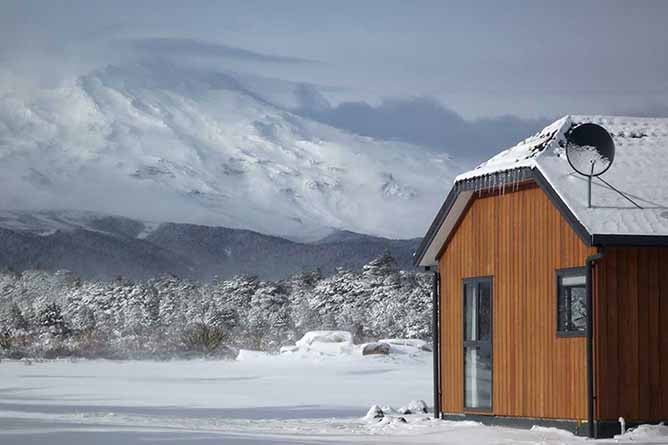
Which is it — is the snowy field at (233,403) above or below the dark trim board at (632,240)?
below

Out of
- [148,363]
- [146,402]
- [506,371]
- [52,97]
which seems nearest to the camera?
[506,371]

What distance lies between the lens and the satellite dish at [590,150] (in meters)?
15.5

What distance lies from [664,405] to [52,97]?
587 feet

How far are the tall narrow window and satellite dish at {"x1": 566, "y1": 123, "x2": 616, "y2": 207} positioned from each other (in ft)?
8.05

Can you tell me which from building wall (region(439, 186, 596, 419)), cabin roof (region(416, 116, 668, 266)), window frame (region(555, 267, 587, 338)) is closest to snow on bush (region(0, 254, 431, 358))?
building wall (region(439, 186, 596, 419))

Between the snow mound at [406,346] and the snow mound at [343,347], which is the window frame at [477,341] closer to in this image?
the snow mound at [343,347]

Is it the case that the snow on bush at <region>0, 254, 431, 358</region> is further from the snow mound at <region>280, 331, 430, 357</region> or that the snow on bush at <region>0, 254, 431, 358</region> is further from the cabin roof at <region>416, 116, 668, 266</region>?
the cabin roof at <region>416, 116, 668, 266</region>

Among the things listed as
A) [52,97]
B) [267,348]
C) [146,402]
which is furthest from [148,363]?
[52,97]

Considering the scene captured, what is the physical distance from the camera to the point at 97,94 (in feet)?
618

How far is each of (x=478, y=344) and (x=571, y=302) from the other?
232 cm

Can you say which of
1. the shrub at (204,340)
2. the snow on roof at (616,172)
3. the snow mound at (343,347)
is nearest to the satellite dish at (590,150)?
the snow on roof at (616,172)

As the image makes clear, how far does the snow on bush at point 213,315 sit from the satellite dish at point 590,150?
20.4 meters

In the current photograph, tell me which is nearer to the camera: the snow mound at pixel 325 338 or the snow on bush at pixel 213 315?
the snow mound at pixel 325 338

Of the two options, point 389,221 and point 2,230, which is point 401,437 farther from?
point 389,221
